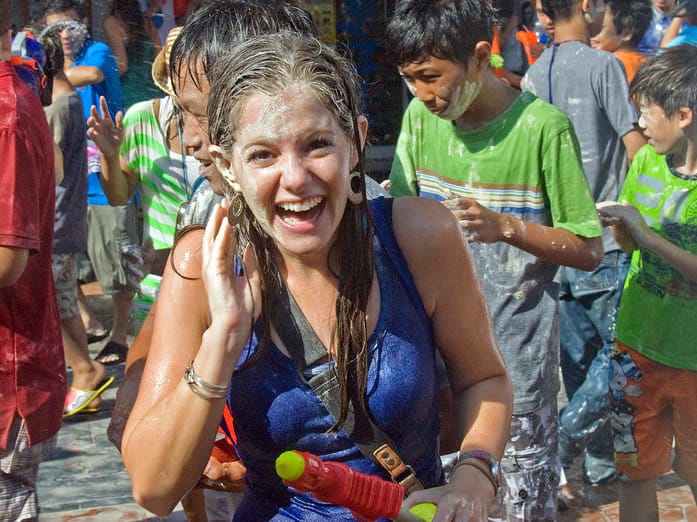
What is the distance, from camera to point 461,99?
336cm

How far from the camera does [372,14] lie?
7.36m

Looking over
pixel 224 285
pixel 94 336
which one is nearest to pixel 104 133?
pixel 224 285

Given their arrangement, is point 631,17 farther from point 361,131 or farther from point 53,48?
point 361,131

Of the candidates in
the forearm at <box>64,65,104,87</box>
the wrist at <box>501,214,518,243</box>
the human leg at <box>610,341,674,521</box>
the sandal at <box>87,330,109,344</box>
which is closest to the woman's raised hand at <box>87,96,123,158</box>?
the wrist at <box>501,214,518,243</box>

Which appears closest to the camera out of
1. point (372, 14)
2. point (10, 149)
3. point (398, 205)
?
point (398, 205)

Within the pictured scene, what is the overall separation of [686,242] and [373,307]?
189cm

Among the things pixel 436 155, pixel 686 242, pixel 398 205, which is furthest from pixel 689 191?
pixel 398 205

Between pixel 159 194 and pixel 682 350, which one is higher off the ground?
pixel 159 194

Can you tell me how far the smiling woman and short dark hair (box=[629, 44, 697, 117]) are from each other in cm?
187

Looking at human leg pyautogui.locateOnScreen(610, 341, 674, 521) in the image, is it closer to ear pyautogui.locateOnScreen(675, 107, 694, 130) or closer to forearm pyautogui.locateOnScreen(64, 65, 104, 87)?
ear pyautogui.locateOnScreen(675, 107, 694, 130)

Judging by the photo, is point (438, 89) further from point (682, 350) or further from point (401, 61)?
point (682, 350)

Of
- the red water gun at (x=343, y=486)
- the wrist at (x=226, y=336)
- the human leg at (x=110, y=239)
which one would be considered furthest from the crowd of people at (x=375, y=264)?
the human leg at (x=110, y=239)

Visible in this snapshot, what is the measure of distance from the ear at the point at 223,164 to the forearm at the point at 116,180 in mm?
2431

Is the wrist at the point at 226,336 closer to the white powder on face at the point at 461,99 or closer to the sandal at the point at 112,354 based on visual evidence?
the white powder on face at the point at 461,99
